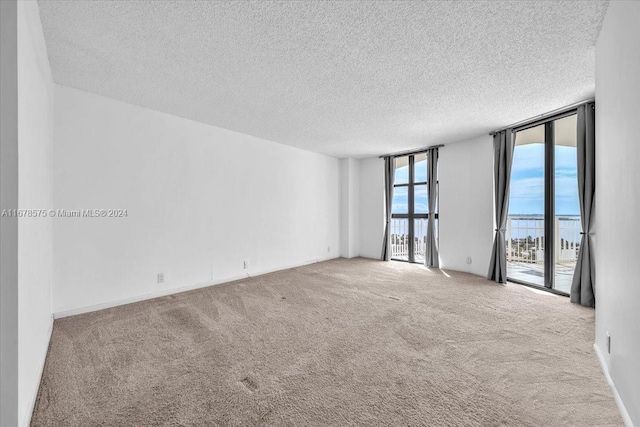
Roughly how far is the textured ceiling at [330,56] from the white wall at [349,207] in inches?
123

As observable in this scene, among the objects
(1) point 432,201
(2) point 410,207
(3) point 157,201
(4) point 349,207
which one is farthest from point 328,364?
(4) point 349,207

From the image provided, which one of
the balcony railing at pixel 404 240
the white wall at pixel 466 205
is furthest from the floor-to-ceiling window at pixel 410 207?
the white wall at pixel 466 205

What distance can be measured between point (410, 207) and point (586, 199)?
3.24 m

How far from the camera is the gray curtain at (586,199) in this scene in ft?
11.1

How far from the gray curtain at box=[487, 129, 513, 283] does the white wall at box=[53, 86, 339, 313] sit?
12.4 ft

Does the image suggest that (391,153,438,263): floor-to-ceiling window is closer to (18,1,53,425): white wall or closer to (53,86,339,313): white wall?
(53,86,339,313): white wall

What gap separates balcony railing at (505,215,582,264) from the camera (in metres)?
5.08

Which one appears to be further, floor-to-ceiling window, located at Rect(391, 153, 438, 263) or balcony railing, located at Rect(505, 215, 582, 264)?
floor-to-ceiling window, located at Rect(391, 153, 438, 263)

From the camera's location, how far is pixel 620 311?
5.51 ft

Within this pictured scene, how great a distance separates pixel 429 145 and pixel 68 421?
20.3 ft

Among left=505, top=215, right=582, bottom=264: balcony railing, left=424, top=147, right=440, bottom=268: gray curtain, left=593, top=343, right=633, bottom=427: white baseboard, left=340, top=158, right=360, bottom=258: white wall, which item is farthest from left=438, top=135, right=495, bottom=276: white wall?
left=593, top=343, right=633, bottom=427: white baseboard

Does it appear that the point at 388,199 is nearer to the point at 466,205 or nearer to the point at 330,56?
the point at 466,205

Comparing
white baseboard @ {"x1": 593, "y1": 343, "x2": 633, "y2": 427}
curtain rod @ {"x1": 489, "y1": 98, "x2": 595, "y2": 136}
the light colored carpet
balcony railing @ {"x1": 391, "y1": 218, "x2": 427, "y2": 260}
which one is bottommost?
the light colored carpet

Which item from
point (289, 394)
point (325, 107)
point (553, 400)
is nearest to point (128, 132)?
point (325, 107)
